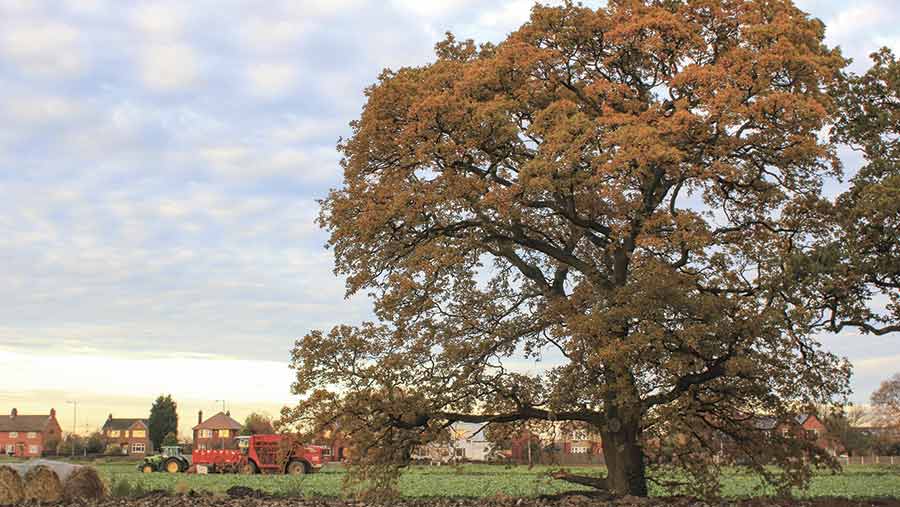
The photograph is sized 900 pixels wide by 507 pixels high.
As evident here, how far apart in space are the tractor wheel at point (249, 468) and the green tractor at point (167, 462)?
497 centimetres

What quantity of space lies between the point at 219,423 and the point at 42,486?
81.0 meters

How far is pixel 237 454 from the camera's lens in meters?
51.3

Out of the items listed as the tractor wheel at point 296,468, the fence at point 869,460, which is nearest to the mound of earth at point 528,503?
the tractor wheel at point 296,468

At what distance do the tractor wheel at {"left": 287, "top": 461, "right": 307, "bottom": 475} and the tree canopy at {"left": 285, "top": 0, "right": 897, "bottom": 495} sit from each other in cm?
2961

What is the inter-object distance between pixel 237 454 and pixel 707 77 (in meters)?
40.9

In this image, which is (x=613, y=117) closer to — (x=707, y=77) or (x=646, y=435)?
(x=707, y=77)

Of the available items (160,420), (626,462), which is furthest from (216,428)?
(626,462)

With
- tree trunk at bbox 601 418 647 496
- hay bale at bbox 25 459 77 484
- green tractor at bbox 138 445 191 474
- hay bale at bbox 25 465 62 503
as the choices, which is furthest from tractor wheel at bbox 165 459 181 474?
tree trunk at bbox 601 418 647 496

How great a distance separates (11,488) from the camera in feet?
70.5

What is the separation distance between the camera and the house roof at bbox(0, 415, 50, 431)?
125m

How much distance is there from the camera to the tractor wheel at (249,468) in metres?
49.0

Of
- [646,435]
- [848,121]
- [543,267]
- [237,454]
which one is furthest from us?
[237,454]

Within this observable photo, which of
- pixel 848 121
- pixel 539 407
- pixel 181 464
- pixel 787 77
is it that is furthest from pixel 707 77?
pixel 181 464

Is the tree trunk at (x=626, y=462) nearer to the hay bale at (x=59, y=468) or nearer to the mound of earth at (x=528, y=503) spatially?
the mound of earth at (x=528, y=503)
